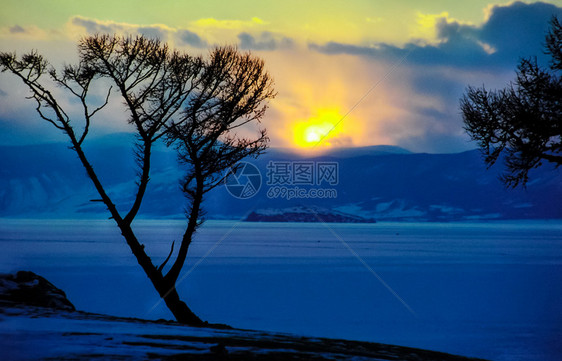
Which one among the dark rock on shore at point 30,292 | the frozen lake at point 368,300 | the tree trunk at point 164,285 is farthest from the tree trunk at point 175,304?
the frozen lake at point 368,300

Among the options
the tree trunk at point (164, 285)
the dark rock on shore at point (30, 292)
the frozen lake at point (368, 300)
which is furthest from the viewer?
the frozen lake at point (368, 300)

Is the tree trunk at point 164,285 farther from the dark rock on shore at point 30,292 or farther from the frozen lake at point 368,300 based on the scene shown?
the frozen lake at point 368,300

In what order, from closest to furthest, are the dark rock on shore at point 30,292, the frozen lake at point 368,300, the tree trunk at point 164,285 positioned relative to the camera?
the dark rock on shore at point 30,292 < the tree trunk at point 164,285 < the frozen lake at point 368,300

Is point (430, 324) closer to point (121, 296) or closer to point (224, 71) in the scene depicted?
point (224, 71)

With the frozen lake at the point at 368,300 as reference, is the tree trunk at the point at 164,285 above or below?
below

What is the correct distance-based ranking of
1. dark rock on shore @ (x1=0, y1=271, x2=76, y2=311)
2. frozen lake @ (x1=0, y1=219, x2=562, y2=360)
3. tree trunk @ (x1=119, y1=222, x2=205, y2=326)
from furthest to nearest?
frozen lake @ (x1=0, y1=219, x2=562, y2=360), tree trunk @ (x1=119, y1=222, x2=205, y2=326), dark rock on shore @ (x1=0, y1=271, x2=76, y2=311)

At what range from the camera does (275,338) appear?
14.6 metres


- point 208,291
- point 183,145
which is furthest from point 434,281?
point 183,145

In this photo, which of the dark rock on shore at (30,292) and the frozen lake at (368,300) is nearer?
the dark rock on shore at (30,292)

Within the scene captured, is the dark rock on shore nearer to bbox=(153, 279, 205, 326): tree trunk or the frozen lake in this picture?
bbox=(153, 279, 205, 326): tree trunk

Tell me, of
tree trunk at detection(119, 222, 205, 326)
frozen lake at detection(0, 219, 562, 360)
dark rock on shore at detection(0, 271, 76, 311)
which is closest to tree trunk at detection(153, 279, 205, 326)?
tree trunk at detection(119, 222, 205, 326)

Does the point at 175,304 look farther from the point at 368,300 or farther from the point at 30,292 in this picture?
the point at 368,300

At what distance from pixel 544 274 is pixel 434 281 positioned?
1544 cm

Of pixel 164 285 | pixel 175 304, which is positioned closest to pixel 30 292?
pixel 164 285
